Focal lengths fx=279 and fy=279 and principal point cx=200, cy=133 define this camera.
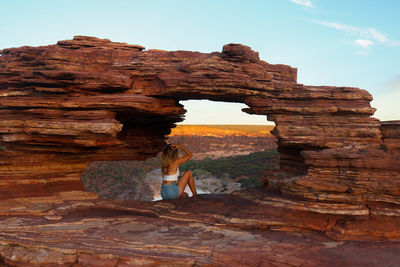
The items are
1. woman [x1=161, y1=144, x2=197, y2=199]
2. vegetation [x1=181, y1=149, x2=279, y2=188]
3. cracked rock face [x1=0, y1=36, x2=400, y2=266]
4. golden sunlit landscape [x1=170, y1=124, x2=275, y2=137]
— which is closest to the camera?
cracked rock face [x1=0, y1=36, x2=400, y2=266]

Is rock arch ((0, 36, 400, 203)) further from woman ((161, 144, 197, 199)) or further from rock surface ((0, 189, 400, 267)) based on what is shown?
woman ((161, 144, 197, 199))

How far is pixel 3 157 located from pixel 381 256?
16.2 metres

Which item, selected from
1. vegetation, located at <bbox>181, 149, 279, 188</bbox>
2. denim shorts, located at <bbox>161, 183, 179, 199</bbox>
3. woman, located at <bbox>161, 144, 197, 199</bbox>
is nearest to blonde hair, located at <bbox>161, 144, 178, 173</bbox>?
woman, located at <bbox>161, 144, 197, 199</bbox>

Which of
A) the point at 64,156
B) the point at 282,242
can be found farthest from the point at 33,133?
the point at 282,242

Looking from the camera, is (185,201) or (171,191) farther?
(171,191)

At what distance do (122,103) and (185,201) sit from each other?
5515mm

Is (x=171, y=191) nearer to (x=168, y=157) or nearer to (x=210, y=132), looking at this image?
(x=168, y=157)

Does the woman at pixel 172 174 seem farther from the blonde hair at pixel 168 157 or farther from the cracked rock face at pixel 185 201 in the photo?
the cracked rock face at pixel 185 201

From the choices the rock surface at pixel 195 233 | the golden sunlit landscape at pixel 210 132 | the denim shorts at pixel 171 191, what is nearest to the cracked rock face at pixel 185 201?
the rock surface at pixel 195 233

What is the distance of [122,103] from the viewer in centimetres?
1270

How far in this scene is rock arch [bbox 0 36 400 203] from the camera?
12672 millimetres

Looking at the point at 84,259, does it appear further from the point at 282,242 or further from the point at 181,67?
the point at 181,67

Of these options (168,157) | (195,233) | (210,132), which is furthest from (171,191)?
(210,132)

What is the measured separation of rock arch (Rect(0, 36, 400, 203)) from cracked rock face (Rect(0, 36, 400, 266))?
0.20 feet
